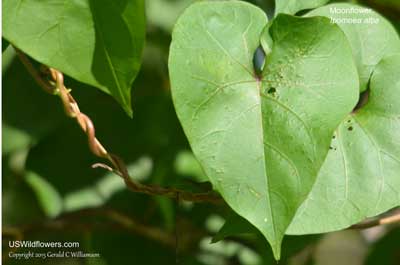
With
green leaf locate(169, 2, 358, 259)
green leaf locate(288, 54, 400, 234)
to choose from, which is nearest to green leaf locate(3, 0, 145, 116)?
green leaf locate(169, 2, 358, 259)

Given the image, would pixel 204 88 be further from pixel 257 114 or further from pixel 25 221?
pixel 25 221

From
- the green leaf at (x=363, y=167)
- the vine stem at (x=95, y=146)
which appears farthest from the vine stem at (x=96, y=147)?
Result: the green leaf at (x=363, y=167)

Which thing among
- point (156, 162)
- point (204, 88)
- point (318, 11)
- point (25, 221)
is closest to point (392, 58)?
point (318, 11)

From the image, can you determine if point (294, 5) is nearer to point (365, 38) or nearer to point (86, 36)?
point (365, 38)

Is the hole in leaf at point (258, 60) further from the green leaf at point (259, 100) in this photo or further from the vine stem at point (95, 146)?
the vine stem at point (95, 146)

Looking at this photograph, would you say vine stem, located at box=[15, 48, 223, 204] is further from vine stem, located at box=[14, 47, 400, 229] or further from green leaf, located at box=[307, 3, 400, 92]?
green leaf, located at box=[307, 3, 400, 92]

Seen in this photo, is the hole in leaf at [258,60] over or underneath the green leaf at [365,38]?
over
